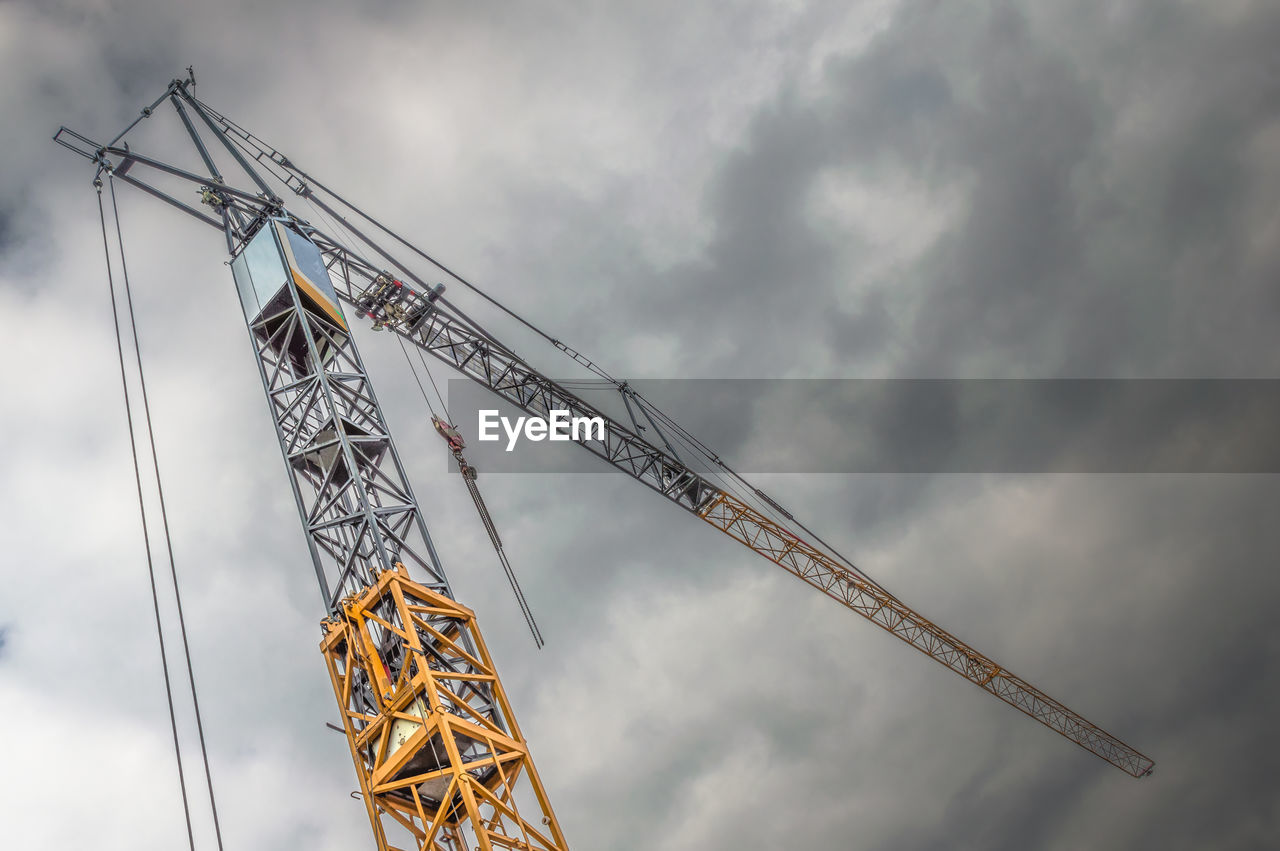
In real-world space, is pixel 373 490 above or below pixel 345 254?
below

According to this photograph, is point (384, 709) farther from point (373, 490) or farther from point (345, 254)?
point (345, 254)

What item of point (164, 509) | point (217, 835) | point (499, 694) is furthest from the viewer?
point (164, 509)

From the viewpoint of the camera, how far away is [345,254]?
31.2 metres

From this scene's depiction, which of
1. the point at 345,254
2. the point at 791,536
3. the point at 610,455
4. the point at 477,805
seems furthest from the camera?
the point at 791,536

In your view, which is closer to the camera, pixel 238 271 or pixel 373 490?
pixel 373 490

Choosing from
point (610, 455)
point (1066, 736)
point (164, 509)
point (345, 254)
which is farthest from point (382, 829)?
point (1066, 736)

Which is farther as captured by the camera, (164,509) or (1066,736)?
(1066,736)

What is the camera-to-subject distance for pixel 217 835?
1766 centimetres

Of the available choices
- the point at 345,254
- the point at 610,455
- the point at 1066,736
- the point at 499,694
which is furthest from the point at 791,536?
the point at 1066,736

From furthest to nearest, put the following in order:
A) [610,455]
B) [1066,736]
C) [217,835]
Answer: [1066,736] → [610,455] → [217,835]

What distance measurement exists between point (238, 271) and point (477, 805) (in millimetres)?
17236

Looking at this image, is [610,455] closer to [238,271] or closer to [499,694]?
[238,271]

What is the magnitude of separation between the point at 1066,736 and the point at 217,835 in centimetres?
7858

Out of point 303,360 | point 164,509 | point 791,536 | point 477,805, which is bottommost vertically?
point 477,805
